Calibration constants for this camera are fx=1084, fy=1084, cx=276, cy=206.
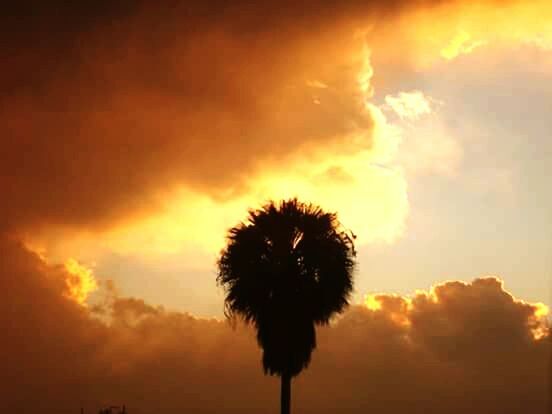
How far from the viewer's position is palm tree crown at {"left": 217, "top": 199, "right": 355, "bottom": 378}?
4859 centimetres

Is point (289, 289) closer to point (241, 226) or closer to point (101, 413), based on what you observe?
point (241, 226)

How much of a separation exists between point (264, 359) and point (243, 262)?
15.0ft

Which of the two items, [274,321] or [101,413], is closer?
[274,321]

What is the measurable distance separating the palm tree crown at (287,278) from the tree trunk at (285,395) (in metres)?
0.28

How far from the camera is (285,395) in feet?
155

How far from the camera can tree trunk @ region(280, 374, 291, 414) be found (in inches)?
1844

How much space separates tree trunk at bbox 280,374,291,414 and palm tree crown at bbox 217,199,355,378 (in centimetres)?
28

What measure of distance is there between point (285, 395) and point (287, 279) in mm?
5327

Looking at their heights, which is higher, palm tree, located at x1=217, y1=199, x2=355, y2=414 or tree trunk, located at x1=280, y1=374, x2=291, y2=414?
palm tree, located at x1=217, y1=199, x2=355, y2=414

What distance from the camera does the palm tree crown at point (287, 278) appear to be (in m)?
48.6

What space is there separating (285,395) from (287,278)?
5.38m

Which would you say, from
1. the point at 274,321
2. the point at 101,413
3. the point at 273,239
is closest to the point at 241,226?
the point at 273,239

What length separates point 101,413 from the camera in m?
61.3

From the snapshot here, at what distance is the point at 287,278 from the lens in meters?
49.2
